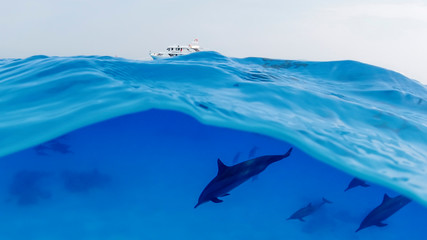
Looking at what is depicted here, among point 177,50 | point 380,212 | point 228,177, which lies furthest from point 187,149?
point 177,50

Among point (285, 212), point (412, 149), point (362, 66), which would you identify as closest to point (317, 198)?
point (285, 212)

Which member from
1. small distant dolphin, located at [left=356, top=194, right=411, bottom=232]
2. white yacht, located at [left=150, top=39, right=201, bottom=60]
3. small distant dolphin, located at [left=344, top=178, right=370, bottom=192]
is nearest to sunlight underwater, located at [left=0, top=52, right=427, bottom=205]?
small distant dolphin, located at [left=344, top=178, right=370, bottom=192]

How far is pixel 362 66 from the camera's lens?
38.8 ft

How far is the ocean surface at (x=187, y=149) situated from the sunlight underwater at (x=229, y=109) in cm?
3

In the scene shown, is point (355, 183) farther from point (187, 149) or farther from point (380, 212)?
point (187, 149)

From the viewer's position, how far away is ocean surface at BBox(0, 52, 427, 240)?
669 centimetres

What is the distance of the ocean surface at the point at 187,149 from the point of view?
6688 millimetres

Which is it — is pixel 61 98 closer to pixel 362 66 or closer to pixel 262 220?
pixel 262 220

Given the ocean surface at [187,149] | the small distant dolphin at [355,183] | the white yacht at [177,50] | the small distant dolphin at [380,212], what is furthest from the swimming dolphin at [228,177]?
the white yacht at [177,50]

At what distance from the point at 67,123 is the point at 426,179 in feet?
27.2

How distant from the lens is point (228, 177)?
17.6ft

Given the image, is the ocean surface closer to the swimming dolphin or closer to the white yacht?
the swimming dolphin

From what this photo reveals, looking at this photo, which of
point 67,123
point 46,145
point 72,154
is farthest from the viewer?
point 72,154

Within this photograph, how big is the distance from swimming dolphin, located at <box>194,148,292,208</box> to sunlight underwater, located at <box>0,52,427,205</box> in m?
1.69
